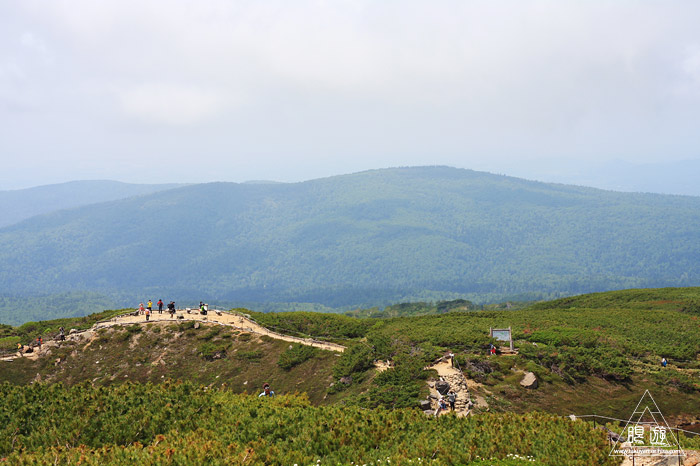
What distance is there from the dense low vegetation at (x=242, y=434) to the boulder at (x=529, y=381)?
10.0 meters

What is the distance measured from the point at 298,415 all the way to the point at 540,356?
2324 cm

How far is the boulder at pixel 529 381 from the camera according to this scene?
1271 inches

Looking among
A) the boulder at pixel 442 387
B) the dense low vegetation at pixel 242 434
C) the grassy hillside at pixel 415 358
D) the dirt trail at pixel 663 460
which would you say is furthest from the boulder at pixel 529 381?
the dirt trail at pixel 663 460

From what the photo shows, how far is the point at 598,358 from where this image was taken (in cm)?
3762

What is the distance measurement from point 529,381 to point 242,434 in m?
21.0

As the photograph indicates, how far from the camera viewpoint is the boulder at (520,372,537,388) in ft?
106

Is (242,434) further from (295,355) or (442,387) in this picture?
(295,355)

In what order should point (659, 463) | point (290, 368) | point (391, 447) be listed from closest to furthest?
1. point (659, 463)
2. point (391, 447)
3. point (290, 368)

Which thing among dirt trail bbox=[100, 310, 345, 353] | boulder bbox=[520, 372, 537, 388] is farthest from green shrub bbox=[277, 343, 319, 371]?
boulder bbox=[520, 372, 537, 388]

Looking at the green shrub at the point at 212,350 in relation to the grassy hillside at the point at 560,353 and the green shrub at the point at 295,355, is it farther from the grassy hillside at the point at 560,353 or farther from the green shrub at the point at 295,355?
the grassy hillside at the point at 560,353

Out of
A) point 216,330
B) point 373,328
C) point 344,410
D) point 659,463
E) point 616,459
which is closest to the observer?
point 659,463

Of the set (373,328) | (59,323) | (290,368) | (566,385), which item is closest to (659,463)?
(566,385)

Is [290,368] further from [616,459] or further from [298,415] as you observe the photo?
[616,459]

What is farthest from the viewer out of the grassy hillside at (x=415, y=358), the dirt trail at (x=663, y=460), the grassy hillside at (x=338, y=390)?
the grassy hillside at (x=415, y=358)
